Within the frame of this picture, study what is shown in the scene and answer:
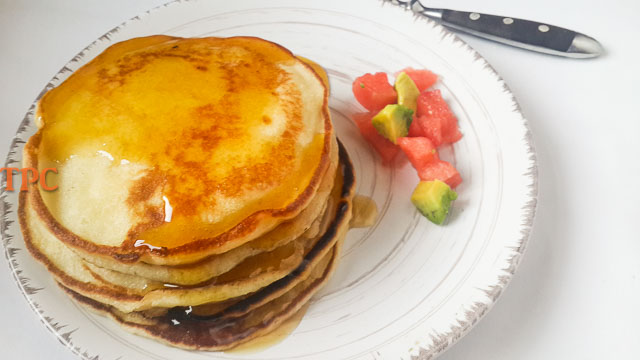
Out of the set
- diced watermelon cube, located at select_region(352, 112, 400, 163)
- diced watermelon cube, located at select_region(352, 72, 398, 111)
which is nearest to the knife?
diced watermelon cube, located at select_region(352, 72, 398, 111)

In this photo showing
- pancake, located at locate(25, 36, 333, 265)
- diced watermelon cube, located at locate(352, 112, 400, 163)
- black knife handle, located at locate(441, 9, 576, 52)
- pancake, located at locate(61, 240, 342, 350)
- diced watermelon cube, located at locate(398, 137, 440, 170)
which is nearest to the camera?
pancake, located at locate(25, 36, 333, 265)

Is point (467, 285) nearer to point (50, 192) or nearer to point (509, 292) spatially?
point (509, 292)

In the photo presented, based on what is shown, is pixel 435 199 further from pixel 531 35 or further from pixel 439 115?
pixel 531 35

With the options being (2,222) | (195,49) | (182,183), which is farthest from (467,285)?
(2,222)

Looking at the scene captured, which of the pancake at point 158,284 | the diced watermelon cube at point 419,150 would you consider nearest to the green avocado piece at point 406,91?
the diced watermelon cube at point 419,150

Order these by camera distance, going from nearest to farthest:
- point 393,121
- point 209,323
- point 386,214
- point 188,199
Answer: point 188,199 < point 209,323 < point 386,214 < point 393,121

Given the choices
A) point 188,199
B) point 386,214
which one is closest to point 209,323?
point 188,199

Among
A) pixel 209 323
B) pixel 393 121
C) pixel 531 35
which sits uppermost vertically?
pixel 531 35

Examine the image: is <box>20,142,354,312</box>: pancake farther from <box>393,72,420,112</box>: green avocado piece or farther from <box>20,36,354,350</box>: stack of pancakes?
<box>393,72,420,112</box>: green avocado piece
